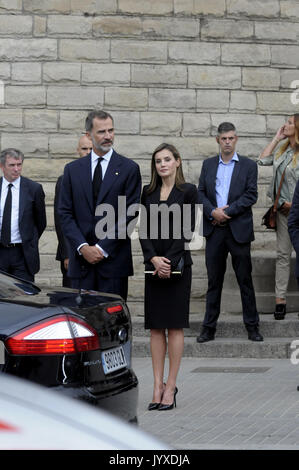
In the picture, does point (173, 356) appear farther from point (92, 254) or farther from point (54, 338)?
point (54, 338)

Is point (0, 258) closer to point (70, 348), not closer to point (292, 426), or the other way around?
point (292, 426)

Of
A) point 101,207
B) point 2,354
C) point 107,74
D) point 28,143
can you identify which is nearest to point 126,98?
point 107,74

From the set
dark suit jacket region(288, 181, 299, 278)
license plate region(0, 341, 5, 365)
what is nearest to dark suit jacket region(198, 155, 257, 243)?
dark suit jacket region(288, 181, 299, 278)

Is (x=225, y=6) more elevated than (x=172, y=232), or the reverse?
(x=225, y=6)

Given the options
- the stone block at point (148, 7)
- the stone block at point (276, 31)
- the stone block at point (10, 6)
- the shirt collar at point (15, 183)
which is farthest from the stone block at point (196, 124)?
the shirt collar at point (15, 183)

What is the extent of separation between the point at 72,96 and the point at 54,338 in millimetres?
8071

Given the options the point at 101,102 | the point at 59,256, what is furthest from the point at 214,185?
the point at 101,102

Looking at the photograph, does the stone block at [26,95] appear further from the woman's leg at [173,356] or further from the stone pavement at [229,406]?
the woman's leg at [173,356]

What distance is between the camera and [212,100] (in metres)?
13.1

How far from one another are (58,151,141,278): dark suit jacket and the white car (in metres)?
5.64

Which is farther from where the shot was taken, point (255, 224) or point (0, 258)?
point (255, 224)

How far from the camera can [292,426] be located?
720 cm
